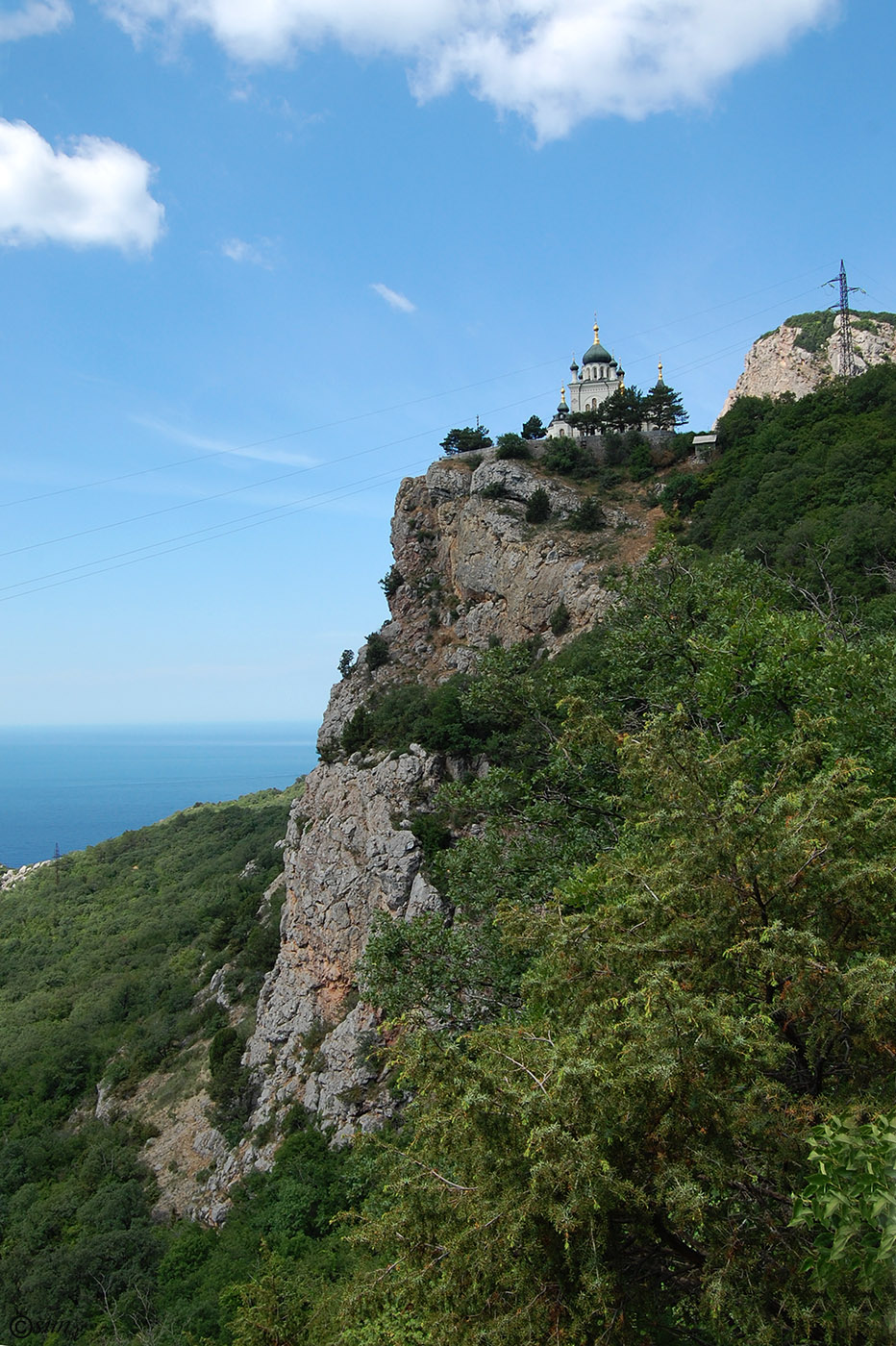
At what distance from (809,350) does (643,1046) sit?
289ft

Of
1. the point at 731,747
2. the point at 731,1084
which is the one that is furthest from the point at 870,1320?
the point at 731,747

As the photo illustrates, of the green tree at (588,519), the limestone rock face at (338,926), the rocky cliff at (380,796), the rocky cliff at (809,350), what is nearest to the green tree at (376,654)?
the rocky cliff at (380,796)

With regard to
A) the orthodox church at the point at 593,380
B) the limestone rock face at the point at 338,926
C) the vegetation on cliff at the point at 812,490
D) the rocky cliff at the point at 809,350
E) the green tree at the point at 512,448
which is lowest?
the limestone rock face at the point at 338,926

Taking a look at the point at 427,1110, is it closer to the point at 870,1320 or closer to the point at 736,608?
the point at 870,1320

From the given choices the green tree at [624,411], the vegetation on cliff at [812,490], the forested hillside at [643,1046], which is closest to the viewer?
the forested hillside at [643,1046]

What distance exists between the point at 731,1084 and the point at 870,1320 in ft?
3.19

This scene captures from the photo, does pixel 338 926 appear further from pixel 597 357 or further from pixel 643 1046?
pixel 597 357

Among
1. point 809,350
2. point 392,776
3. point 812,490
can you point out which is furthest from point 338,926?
point 809,350

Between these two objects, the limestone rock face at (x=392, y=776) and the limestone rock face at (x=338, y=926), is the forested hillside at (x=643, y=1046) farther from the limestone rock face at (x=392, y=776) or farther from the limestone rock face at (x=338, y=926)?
the limestone rock face at (x=392, y=776)

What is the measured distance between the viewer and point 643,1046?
3.64 meters

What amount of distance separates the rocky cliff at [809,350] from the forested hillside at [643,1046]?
70058 millimetres

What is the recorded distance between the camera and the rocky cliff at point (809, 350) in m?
73.9

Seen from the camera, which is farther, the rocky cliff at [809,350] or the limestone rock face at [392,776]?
the rocky cliff at [809,350]

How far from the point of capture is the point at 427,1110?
4.32 m
